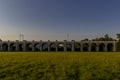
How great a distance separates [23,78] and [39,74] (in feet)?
3.85

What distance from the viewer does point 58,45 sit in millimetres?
85125

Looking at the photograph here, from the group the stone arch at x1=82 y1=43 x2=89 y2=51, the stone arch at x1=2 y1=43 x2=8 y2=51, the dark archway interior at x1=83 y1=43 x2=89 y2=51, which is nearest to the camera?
the stone arch at x1=82 y1=43 x2=89 y2=51

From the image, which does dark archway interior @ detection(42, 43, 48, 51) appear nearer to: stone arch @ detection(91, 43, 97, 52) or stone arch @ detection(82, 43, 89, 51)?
stone arch @ detection(82, 43, 89, 51)

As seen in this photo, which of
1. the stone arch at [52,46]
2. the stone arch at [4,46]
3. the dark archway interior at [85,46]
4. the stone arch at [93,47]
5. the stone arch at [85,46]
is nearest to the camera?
the stone arch at [52,46]

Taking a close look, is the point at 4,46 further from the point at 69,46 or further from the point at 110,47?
the point at 110,47

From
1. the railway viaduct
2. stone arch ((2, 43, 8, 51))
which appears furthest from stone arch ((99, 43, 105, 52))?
stone arch ((2, 43, 8, 51))

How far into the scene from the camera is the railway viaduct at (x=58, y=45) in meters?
82.6

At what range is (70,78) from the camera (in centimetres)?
1341

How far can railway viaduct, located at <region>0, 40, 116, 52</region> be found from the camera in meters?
82.6

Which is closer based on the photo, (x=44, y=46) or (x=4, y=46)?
(x=44, y=46)

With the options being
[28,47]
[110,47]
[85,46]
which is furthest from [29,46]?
[110,47]

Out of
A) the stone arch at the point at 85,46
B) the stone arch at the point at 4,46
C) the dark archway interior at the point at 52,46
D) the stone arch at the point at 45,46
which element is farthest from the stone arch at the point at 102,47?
the stone arch at the point at 4,46

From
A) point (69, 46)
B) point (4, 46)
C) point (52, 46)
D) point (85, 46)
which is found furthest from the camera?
point (4, 46)

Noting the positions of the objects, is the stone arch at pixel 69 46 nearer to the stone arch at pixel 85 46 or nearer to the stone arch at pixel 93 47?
the stone arch at pixel 85 46
